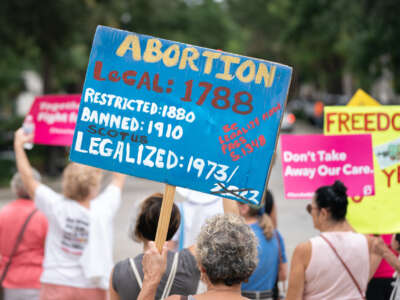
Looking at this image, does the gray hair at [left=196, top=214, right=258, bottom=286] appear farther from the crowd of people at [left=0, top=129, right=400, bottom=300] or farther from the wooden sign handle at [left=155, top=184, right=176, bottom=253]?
the wooden sign handle at [left=155, top=184, right=176, bottom=253]

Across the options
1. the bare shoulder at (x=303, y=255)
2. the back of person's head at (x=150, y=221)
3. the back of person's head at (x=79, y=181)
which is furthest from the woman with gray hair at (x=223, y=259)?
the back of person's head at (x=79, y=181)

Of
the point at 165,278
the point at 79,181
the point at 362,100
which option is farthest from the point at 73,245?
the point at 362,100

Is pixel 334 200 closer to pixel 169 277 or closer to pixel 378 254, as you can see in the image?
pixel 378 254

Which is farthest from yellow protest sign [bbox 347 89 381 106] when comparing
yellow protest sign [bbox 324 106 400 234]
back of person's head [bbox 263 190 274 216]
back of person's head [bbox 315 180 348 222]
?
back of person's head [bbox 315 180 348 222]

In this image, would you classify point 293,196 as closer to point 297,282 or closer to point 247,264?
point 297,282

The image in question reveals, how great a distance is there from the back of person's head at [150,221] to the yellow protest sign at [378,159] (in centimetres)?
149

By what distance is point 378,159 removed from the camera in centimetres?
404

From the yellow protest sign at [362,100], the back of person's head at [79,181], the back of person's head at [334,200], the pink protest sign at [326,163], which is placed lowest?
the back of person's head at [334,200]

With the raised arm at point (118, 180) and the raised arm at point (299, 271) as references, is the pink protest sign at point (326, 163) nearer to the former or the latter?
the raised arm at point (299, 271)

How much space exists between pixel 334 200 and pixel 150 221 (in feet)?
3.72

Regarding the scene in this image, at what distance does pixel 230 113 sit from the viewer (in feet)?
9.34

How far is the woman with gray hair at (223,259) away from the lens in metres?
2.41

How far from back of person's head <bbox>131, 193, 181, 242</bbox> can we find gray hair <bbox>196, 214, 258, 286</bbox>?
0.53 metres

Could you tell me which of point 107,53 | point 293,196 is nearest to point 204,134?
point 107,53
